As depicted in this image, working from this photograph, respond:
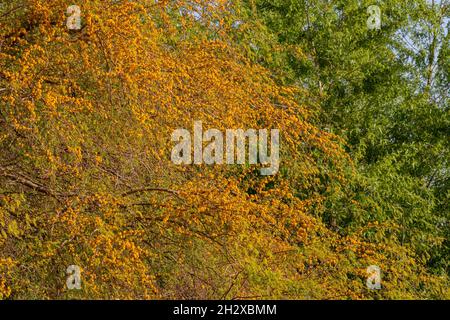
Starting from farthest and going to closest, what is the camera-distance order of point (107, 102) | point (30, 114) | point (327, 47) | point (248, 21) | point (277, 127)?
point (327, 47) < point (248, 21) < point (277, 127) < point (107, 102) < point (30, 114)

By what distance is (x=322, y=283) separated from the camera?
581 cm

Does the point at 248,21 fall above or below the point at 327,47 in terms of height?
below

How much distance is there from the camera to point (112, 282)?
16.8 feet

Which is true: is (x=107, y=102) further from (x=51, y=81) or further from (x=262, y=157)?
(x=262, y=157)

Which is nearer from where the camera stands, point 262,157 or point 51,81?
point 51,81

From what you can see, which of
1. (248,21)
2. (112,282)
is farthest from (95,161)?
(248,21)

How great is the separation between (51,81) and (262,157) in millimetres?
1775

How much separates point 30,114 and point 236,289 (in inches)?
61.5

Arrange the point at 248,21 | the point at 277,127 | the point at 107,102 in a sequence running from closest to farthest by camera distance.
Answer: the point at 107,102 < the point at 277,127 < the point at 248,21
